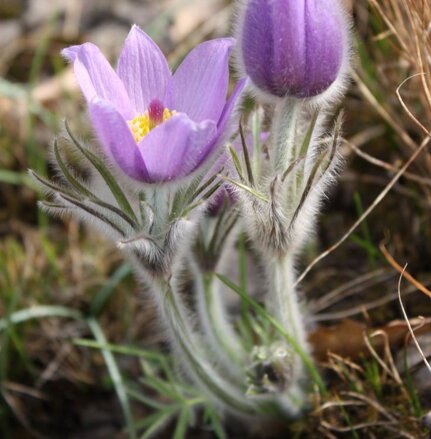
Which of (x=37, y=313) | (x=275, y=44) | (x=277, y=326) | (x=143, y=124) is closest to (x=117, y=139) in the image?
(x=143, y=124)

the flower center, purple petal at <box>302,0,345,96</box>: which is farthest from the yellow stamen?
purple petal at <box>302,0,345,96</box>

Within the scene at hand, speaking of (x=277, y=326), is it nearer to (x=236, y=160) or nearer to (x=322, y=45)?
(x=236, y=160)

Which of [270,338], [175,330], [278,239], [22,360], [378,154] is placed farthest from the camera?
[378,154]

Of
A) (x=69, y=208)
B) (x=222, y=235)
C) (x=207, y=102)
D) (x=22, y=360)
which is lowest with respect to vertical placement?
(x=22, y=360)

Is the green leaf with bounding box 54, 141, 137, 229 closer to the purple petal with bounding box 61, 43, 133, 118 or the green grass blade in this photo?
the purple petal with bounding box 61, 43, 133, 118

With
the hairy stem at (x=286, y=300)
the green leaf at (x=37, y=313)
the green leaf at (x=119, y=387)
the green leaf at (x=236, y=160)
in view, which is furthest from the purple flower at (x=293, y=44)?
the green leaf at (x=37, y=313)

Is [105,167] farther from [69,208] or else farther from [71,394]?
[71,394]

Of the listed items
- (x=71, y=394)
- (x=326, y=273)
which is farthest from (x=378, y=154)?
(x=71, y=394)

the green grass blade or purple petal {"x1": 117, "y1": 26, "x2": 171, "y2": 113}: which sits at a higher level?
purple petal {"x1": 117, "y1": 26, "x2": 171, "y2": 113}
